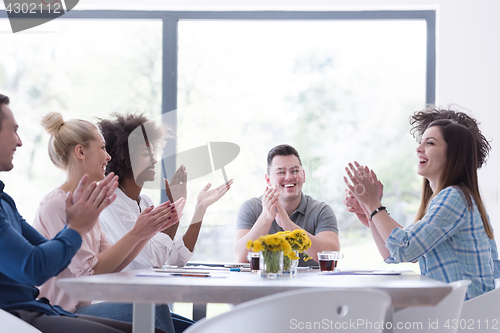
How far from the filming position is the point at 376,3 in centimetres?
329

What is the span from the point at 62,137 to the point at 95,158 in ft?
0.50

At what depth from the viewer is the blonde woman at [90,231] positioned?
159 centimetres

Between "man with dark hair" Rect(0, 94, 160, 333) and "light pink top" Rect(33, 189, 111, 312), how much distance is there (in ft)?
0.47

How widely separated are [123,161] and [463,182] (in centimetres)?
153

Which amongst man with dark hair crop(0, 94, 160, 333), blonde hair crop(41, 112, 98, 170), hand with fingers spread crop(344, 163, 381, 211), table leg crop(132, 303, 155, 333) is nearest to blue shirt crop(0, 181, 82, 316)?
man with dark hair crop(0, 94, 160, 333)

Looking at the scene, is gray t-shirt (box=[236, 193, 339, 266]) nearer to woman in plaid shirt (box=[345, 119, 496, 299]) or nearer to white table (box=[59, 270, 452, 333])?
woman in plaid shirt (box=[345, 119, 496, 299])

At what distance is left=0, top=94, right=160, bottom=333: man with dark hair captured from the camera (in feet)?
3.95

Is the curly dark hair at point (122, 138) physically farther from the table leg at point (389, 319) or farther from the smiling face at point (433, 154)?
the table leg at point (389, 319)

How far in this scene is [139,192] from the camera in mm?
2289

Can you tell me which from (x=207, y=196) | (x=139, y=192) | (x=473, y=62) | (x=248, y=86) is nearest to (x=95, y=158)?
(x=139, y=192)

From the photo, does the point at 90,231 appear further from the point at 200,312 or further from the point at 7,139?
the point at 200,312

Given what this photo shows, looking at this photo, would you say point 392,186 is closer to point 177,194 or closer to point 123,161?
point 177,194

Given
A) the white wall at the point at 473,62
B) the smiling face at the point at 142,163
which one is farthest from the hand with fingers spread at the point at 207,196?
the white wall at the point at 473,62

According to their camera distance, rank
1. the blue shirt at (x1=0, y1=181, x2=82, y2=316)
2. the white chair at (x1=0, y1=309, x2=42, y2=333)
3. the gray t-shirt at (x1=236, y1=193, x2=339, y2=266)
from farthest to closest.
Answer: the gray t-shirt at (x1=236, y1=193, x2=339, y2=266) → the blue shirt at (x1=0, y1=181, x2=82, y2=316) → the white chair at (x1=0, y1=309, x2=42, y2=333)
